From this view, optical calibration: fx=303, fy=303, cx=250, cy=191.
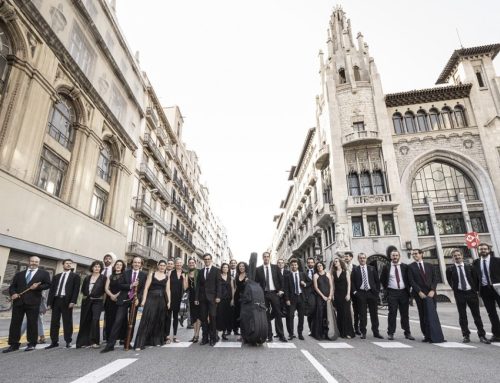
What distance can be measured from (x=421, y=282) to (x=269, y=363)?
4.85 metres

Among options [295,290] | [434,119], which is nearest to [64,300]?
[295,290]

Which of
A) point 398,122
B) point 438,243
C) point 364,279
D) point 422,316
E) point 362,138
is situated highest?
point 398,122

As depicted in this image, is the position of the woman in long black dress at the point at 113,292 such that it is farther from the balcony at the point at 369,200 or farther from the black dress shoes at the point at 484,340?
the balcony at the point at 369,200

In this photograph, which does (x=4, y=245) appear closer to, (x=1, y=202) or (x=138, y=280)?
(x=1, y=202)

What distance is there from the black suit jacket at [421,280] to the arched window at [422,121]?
25105 mm

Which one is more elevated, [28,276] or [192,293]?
[28,276]

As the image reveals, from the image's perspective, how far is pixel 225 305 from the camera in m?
8.19

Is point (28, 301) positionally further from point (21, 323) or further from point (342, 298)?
point (342, 298)

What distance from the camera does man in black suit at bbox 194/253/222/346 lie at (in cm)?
688

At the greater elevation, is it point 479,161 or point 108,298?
point 479,161

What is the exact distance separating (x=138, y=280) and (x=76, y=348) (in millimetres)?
1747

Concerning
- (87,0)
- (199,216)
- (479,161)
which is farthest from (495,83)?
(199,216)

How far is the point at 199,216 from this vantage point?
54031mm

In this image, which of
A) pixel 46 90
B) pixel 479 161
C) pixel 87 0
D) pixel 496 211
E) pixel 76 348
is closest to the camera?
pixel 76 348
